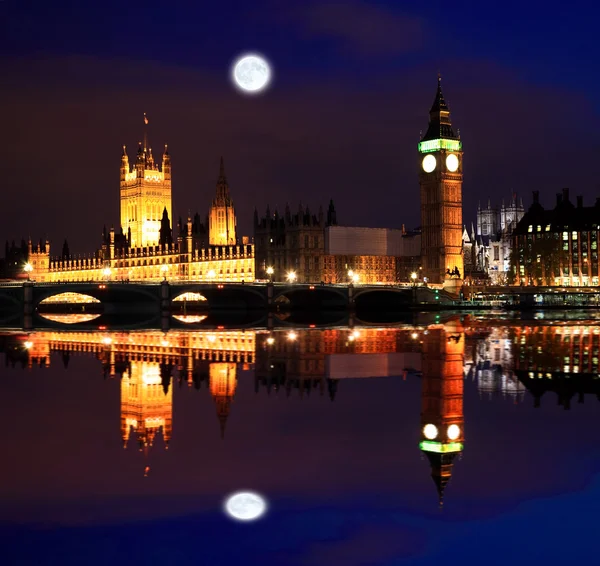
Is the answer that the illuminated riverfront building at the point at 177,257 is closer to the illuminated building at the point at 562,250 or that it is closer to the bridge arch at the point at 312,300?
the bridge arch at the point at 312,300

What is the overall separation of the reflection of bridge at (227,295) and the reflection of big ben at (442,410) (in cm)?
6132

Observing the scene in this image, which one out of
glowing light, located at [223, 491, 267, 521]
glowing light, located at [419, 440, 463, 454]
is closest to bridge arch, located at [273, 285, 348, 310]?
glowing light, located at [419, 440, 463, 454]

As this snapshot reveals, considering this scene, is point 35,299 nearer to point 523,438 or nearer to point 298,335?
point 298,335

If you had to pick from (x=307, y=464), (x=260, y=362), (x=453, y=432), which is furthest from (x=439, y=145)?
(x=307, y=464)

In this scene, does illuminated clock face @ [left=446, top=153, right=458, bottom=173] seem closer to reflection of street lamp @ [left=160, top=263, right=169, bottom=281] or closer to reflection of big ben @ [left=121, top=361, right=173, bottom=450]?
reflection of street lamp @ [left=160, top=263, right=169, bottom=281]

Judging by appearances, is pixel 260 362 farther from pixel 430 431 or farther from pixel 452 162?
pixel 452 162

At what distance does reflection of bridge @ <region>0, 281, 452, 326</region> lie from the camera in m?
94.1

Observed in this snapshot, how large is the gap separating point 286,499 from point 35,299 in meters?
82.8

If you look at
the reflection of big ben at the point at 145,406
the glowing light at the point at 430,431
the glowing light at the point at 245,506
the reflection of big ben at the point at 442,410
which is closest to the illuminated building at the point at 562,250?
the reflection of big ben at the point at 442,410

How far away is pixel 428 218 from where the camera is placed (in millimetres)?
142750

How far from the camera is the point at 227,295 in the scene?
11525 centimetres

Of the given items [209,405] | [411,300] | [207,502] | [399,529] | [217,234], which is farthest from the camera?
[217,234]

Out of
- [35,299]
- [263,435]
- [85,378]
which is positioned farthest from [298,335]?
[35,299]

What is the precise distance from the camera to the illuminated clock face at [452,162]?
463 feet
